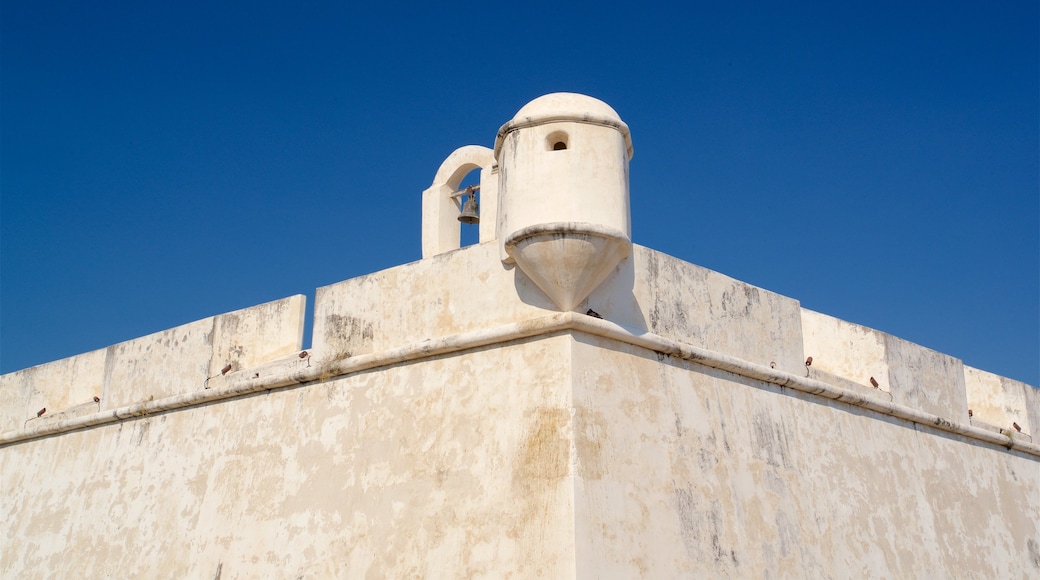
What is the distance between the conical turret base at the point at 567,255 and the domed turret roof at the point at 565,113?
775 millimetres

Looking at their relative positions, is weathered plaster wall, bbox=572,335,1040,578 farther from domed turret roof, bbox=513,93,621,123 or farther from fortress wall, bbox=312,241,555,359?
domed turret roof, bbox=513,93,621,123

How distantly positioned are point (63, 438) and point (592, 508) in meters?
6.18

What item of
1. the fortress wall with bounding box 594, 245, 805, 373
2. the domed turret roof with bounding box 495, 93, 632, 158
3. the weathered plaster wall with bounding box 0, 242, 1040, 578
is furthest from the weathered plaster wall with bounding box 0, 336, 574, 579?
the domed turret roof with bounding box 495, 93, 632, 158

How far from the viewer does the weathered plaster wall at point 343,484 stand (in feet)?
20.1

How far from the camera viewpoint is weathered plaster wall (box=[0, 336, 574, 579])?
20.1ft

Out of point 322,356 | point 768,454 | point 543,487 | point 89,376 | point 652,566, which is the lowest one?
point 652,566

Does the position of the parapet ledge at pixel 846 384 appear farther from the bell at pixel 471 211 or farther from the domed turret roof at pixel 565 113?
the bell at pixel 471 211

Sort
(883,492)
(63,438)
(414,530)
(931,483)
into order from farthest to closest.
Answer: (63,438)
(931,483)
(883,492)
(414,530)

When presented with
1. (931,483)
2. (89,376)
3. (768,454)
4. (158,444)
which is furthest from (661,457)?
(89,376)

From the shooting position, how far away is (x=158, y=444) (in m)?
8.80

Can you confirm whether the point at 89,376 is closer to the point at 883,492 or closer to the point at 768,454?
the point at 768,454

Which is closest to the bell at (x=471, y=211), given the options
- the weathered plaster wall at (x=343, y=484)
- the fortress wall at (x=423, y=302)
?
the fortress wall at (x=423, y=302)

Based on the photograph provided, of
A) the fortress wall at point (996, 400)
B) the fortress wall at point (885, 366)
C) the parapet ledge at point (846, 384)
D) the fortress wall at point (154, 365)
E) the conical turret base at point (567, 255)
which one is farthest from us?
the fortress wall at point (996, 400)

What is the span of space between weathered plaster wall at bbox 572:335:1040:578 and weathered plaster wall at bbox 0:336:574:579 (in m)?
0.29
